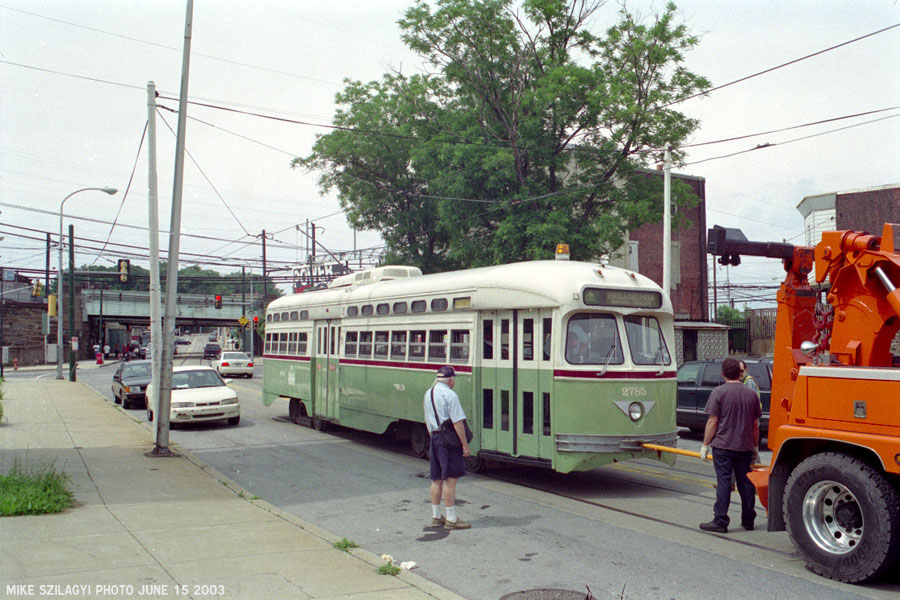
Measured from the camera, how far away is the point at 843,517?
634 cm

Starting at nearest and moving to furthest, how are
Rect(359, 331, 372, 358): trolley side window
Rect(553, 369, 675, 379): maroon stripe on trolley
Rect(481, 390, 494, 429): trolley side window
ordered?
Rect(553, 369, 675, 379): maroon stripe on trolley, Rect(481, 390, 494, 429): trolley side window, Rect(359, 331, 372, 358): trolley side window

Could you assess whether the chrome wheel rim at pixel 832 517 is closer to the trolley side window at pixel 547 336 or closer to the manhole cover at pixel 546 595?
the manhole cover at pixel 546 595

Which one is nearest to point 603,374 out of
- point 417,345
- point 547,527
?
point 547,527

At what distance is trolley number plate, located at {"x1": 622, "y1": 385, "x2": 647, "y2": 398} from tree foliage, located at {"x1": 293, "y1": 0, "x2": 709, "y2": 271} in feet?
43.1

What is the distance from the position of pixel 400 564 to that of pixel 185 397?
12.9 m

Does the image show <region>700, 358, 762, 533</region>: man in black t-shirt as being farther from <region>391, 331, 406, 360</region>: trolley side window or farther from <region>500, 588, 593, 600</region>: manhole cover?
<region>391, 331, 406, 360</region>: trolley side window

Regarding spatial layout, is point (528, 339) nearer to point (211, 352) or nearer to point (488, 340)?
point (488, 340)

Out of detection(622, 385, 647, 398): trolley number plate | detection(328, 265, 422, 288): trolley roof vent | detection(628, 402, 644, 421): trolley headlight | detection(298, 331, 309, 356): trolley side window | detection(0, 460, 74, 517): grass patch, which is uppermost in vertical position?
detection(328, 265, 422, 288): trolley roof vent

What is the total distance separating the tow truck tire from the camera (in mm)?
5922

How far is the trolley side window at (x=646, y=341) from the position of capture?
1043cm

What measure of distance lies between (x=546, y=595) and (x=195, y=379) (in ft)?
51.4

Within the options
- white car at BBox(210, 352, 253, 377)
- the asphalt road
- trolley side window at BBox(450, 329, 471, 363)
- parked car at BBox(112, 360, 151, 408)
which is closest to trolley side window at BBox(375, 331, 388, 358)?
the asphalt road

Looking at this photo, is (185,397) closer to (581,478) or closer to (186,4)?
(186,4)

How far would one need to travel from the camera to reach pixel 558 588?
620 cm
